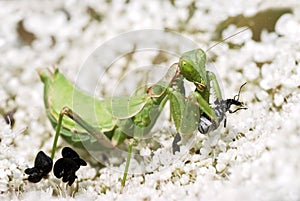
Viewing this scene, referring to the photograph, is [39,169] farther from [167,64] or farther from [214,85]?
[167,64]

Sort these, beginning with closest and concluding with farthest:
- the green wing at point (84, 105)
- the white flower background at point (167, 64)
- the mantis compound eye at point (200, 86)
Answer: the white flower background at point (167, 64) < the mantis compound eye at point (200, 86) < the green wing at point (84, 105)

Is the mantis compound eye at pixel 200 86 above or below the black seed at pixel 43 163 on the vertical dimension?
above

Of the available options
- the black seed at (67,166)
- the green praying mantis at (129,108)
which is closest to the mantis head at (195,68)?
the green praying mantis at (129,108)

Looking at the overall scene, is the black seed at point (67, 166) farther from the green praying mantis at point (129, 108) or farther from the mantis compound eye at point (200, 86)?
the mantis compound eye at point (200, 86)

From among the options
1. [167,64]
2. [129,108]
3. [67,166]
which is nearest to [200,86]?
[129,108]

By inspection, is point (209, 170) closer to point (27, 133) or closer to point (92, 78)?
point (27, 133)

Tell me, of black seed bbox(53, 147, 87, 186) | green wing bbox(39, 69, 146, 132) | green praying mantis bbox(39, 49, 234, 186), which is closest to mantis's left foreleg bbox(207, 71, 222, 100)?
green praying mantis bbox(39, 49, 234, 186)

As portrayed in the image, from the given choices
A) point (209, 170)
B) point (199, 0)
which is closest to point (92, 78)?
point (199, 0)

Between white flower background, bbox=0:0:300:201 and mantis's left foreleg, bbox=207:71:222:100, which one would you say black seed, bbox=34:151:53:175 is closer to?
white flower background, bbox=0:0:300:201
